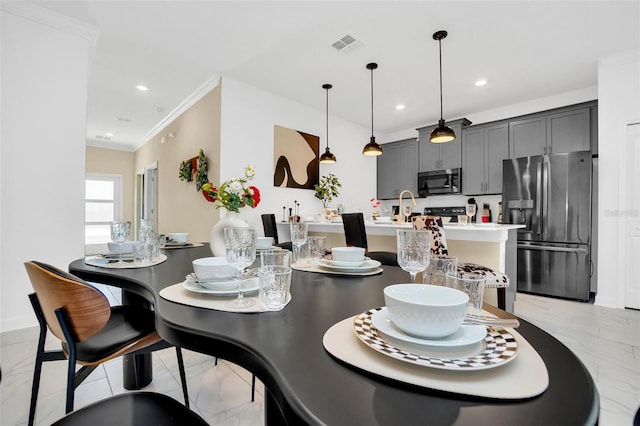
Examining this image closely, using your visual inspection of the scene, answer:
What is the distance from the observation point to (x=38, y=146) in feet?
8.57

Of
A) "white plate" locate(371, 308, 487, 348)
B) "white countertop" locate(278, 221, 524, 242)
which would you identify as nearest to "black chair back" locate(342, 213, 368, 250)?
"white countertop" locate(278, 221, 524, 242)

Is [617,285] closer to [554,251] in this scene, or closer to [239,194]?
[554,251]

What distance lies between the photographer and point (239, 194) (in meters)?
1.41

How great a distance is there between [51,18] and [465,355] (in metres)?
3.96

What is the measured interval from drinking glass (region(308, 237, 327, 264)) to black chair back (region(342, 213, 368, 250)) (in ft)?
4.38

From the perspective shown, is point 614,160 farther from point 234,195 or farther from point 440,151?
point 234,195

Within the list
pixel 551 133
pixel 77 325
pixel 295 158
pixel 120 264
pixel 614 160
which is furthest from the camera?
pixel 295 158

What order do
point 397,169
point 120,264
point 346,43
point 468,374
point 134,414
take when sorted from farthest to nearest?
point 397,169, point 346,43, point 120,264, point 134,414, point 468,374

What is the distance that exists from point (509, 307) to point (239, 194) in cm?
242

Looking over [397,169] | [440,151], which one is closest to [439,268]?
[440,151]

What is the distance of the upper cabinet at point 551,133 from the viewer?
381 centimetres

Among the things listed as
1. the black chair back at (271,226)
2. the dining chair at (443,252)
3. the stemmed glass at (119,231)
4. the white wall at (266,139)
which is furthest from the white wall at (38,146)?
the dining chair at (443,252)

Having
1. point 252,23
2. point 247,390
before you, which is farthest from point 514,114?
point 247,390

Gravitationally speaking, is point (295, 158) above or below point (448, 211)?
above
